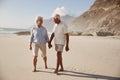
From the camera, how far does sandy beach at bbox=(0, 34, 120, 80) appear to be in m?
1.23

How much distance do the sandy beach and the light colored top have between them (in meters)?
0.08

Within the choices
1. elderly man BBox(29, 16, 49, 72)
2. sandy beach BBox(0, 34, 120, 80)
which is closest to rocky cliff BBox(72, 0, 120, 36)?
sandy beach BBox(0, 34, 120, 80)

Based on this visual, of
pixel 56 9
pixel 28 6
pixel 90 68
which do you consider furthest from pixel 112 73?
pixel 28 6

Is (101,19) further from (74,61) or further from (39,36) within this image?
(39,36)

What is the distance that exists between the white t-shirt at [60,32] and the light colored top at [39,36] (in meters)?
0.07

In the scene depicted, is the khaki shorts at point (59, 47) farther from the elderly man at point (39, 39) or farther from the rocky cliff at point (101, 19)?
the rocky cliff at point (101, 19)

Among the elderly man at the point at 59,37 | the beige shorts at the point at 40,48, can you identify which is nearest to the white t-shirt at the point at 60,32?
the elderly man at the point at 59,37

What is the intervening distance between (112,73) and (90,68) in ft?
0.39

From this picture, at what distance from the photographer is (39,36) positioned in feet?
4.89

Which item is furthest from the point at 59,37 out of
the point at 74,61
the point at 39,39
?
the point at 74,61

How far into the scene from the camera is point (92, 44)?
1.36 meters

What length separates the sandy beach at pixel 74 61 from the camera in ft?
4.03

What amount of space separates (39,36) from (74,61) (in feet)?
0.91

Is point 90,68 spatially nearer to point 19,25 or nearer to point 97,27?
point 97,27
